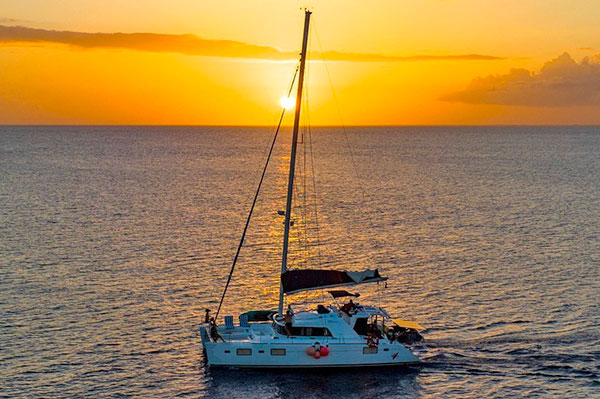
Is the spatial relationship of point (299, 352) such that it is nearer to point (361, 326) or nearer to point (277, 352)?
point (277, 352)

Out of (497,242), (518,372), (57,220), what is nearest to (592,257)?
(497,242)

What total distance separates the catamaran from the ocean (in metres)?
0.95

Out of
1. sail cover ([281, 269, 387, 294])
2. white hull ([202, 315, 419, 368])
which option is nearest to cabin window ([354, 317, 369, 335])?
white hull ([202, 315, 419, 368])

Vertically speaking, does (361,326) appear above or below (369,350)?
above

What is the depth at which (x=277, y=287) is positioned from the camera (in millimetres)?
67000

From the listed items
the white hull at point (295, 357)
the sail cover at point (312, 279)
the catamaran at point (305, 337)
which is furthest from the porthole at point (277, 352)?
the sail cover at point (312, 279)

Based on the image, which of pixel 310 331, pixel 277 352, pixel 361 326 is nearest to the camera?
pixel 277 352

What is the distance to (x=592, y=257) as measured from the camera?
78500 mm

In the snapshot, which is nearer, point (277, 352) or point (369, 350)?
point (277, 352)

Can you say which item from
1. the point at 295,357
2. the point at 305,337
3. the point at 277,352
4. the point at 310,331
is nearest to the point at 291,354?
the point at 295,357

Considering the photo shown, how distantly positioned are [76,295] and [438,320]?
2945 centimetres

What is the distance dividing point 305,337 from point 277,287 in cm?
1978

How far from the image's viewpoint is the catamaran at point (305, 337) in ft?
154

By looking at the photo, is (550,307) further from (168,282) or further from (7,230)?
(7,230)
